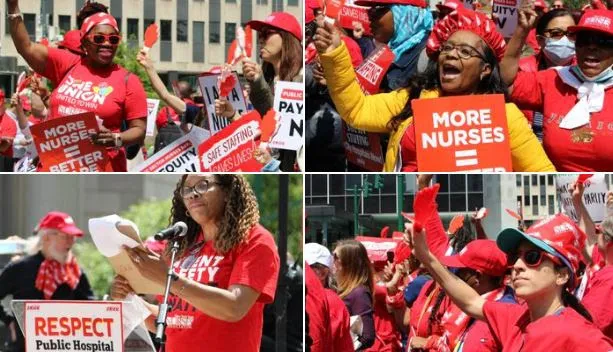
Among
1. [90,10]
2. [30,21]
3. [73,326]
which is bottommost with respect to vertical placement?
[73,326]

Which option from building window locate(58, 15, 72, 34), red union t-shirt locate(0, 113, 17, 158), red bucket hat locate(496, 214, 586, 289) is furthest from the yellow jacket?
building window locate(58, 15, 72, 34)

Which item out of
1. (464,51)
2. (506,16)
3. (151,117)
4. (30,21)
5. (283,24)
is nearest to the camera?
(464,51)

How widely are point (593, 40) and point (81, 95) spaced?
10.6 ft

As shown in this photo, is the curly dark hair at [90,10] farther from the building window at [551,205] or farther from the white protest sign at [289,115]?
the building window at [551,205]

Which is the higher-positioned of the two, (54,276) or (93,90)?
(93,90)

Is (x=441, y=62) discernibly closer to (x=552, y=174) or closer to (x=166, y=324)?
(x=552, y=174)

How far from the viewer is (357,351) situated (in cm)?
891

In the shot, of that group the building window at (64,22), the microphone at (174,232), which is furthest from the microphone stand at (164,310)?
the building window at (64,22)

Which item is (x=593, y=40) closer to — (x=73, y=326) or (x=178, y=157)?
(x=73, y=326)

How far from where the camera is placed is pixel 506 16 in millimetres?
9398

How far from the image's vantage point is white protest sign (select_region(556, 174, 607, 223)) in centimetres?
785

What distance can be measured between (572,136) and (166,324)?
2.41 metres

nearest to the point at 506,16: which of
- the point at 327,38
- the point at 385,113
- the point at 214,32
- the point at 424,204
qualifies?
the point at 385,113

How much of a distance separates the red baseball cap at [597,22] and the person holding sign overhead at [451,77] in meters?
0.45
